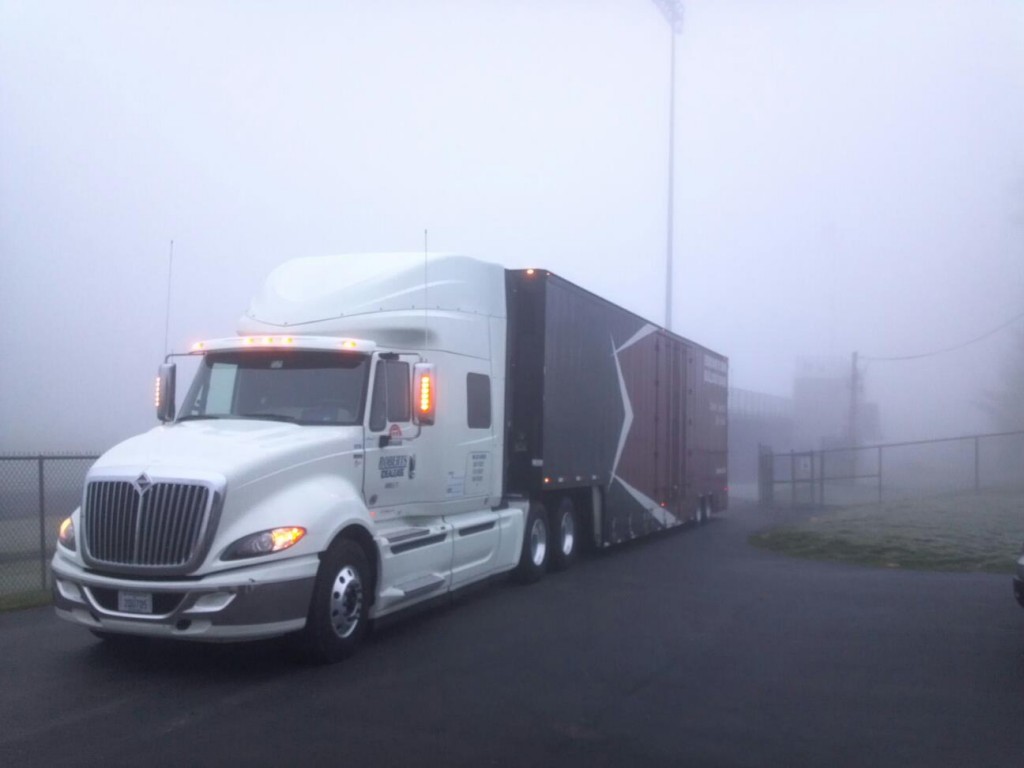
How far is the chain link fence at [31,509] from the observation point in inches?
497

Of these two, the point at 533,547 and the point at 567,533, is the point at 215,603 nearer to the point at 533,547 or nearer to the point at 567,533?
the point at 533,547

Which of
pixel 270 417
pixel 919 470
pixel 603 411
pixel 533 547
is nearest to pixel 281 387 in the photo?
pixel 270 417

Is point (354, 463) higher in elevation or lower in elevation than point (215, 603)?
higher

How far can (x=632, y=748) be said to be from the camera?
21.6ft

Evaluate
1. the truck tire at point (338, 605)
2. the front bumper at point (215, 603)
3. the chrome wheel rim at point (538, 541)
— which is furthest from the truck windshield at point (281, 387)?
the chrome wheel rim at point (538, 541)

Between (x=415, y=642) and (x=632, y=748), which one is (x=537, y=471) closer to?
(x=415, y=642)

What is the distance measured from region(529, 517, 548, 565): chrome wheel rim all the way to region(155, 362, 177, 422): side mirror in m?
5.34

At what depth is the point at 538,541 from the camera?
46.9ft

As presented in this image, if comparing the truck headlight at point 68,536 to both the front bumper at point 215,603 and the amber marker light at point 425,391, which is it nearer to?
the front bumper at point 215,603

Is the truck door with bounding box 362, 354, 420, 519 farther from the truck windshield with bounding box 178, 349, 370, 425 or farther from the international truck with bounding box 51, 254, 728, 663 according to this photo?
the truck windshield with bounding box 178, 349, 370, 425

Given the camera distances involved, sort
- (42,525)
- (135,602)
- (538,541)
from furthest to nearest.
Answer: (538,541) < (42,525) < (135,602)

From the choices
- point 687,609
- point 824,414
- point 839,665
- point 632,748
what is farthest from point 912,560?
point 824,414

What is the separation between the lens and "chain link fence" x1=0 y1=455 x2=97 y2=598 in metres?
12.6

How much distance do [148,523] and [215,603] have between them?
84cm
